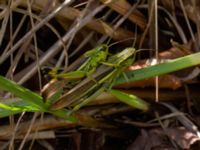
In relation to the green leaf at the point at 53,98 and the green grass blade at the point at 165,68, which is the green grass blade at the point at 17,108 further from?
the green grass blade at the point at 165,68

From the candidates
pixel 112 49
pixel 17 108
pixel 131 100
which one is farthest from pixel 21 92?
pixel 112 49

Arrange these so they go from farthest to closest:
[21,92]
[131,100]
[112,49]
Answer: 1. [112,49]
2. [131,100]
3. [21,92]

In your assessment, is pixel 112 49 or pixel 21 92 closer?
pixel 21 92

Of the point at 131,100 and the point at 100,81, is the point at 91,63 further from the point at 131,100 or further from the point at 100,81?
the point at 131,100

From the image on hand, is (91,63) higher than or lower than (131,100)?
higher

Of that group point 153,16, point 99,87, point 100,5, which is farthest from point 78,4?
point 99,87

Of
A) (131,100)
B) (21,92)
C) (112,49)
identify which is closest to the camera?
(21,92)

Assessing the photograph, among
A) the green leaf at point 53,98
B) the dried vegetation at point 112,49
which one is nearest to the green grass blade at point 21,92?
the green leaf at point 53,98

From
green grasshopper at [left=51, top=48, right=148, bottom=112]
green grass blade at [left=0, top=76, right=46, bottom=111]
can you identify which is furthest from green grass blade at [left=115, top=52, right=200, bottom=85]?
green grass blade at [left=0, top=76, right=46, bottom=111]

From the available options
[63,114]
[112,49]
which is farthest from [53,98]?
[112,49]
